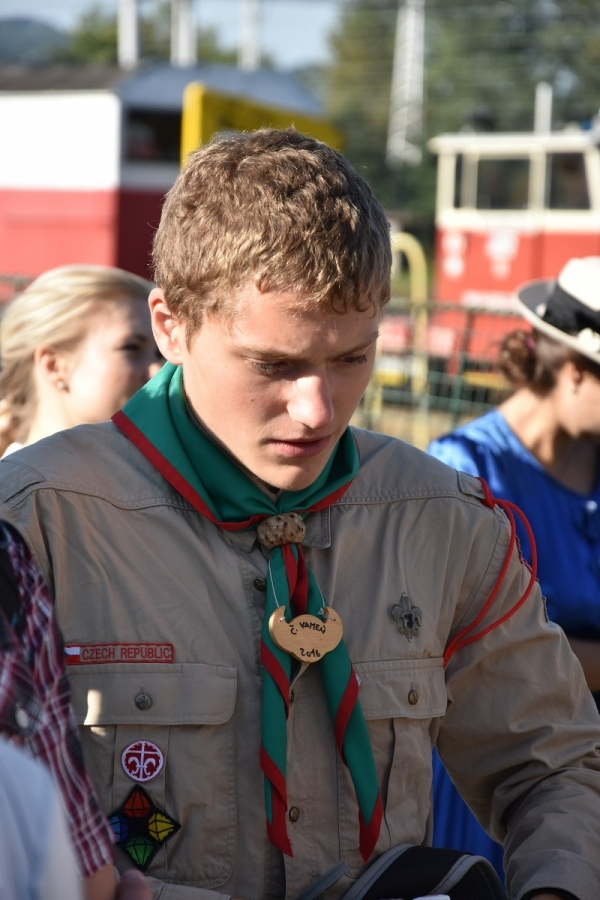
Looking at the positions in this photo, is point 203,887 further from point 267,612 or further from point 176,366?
point 176,366

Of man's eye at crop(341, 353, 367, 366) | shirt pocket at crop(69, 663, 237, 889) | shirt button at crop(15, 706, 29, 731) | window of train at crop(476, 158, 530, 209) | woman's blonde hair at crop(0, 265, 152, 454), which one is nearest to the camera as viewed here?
shirt button at crop(15, 706, 29, 731)

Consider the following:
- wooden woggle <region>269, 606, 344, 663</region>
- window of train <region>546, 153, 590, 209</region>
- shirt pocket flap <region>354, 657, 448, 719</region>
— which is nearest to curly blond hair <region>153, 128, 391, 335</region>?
wooden woggle <region>269, 606, 344, 663</region>

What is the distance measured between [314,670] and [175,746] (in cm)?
25

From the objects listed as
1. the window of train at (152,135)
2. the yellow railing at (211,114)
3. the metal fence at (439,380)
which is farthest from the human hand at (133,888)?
the window of train at (152,135)

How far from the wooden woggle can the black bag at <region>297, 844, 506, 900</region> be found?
0.32m

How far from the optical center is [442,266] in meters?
15.9

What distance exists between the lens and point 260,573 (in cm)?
179

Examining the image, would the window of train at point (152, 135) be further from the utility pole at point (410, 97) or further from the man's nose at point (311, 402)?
the utility pole at point (410, 97)

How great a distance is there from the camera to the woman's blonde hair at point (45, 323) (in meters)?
3.33

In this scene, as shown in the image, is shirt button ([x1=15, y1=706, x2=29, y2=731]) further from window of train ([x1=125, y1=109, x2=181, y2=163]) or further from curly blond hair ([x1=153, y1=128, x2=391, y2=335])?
window of train ([x1=125, y1=109, x2=181, y2=163])

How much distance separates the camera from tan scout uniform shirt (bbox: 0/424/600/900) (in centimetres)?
164

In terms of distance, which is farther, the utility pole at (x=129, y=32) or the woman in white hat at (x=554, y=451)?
the utility pole at (x=129, y=32)

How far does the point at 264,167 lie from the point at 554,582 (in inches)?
69.1

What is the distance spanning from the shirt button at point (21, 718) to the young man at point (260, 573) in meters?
0.41
